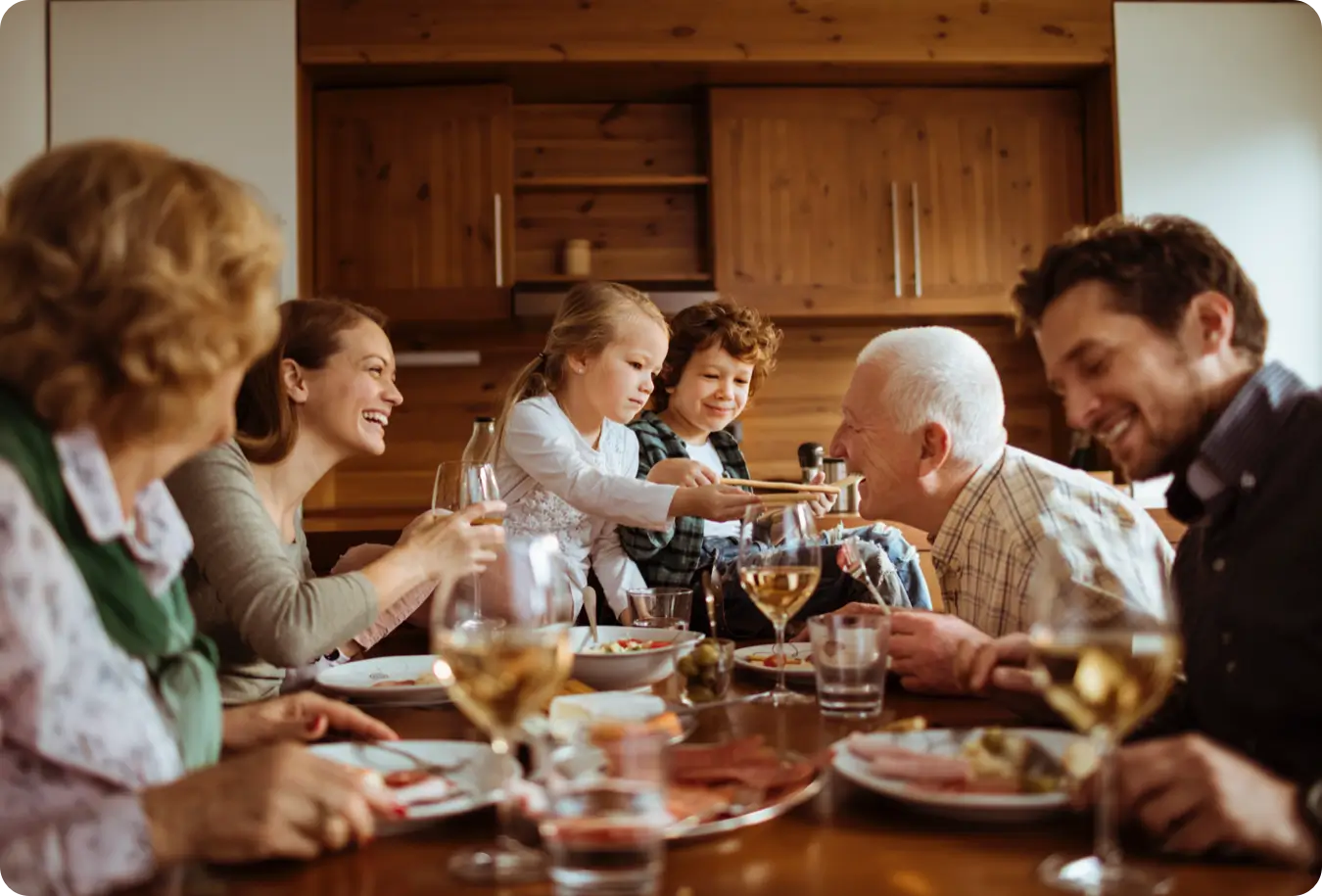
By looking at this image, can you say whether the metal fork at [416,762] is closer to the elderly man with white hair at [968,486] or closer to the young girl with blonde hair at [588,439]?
the elderly man with white hair at [968,486]

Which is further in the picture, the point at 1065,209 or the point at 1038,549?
the point at 1065,209

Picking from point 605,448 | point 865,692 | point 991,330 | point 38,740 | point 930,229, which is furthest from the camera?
point 991,330

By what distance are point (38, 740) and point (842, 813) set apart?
1.83ft

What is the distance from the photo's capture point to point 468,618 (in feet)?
2.65

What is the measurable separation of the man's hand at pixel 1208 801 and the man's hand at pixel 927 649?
1.42 feet

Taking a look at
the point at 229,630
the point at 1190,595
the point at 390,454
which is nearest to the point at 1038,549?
the point at 1190,595

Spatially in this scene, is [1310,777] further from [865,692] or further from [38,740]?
[38,740]

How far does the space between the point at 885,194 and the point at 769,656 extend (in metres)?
3.22

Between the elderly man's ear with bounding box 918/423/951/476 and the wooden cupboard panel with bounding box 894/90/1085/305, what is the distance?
9.28 feet

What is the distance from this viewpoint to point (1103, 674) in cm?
70

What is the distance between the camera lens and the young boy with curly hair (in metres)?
2.33

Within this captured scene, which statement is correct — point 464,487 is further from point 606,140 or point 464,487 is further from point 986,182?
point 986,182

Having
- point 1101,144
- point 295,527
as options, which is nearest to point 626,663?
point 295,527

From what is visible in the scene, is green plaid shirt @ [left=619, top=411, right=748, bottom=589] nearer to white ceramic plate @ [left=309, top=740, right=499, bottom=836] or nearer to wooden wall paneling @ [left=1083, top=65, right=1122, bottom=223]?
white ceramic plate @ [left=309, top=740, right=499, bottom=836]
